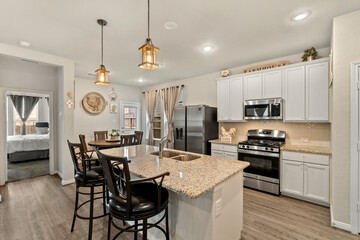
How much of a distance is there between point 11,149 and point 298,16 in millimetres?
7469

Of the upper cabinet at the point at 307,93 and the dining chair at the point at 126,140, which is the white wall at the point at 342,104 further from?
the dining chair at the point at 126,140

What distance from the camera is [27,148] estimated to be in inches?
206

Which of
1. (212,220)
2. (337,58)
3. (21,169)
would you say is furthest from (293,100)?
(21,169)

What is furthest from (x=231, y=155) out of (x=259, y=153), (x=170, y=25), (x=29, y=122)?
(x=29, y=122)

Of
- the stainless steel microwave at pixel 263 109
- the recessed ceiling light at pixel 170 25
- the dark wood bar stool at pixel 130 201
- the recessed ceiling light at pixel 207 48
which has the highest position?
the recessed ceiling light at pixel 170 25

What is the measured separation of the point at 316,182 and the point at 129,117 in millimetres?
5736

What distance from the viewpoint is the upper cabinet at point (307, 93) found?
2.87 meters

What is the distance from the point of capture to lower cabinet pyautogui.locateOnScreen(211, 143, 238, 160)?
3.58 metres

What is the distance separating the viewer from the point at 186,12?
210cm

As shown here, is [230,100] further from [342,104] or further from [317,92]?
[342,104]

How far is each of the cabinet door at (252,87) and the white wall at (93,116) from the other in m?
4.36

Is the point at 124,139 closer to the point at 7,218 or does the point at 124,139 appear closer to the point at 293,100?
the point at 7,218

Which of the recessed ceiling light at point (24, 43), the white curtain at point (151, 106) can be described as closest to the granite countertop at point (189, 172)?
the recessed ceiling light at point (24, 43)

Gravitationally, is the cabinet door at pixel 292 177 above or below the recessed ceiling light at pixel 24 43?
below
